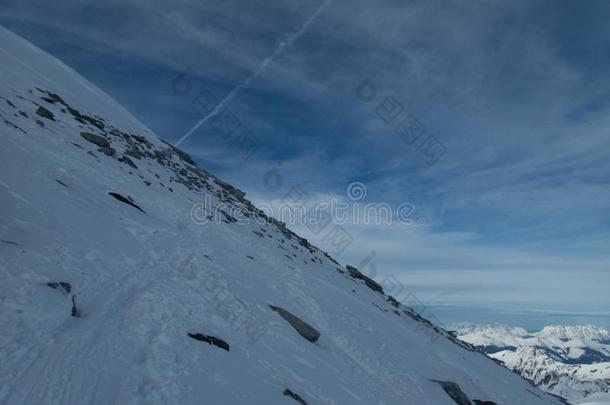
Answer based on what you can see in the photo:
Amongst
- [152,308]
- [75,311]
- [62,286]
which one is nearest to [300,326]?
[152,308]

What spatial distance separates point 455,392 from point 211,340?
45.4ft

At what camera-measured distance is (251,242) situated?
27.6m

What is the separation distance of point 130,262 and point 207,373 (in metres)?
6.14

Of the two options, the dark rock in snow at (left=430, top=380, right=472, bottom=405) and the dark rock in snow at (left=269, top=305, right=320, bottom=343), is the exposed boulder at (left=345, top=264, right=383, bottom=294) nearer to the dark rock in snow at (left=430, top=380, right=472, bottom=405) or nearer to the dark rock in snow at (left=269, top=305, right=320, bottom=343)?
the dark rock in snow at (left=430, top=380, right=472, bottom=405)

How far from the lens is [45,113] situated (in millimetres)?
25938

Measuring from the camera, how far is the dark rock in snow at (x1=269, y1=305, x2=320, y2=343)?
15874mm

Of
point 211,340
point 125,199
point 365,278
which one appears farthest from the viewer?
point 365,278

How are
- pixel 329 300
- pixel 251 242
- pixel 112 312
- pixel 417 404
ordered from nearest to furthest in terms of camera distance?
pixel 112 312 → pixel 417 404 → pixel 329 300 → pixel 251 242

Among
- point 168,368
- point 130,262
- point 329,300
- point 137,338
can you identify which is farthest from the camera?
point 329,300

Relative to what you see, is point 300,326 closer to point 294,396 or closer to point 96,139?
point 294,396

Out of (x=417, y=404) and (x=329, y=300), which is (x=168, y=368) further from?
(x=329, y=300)

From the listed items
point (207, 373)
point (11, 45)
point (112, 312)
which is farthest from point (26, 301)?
point (11, 45)

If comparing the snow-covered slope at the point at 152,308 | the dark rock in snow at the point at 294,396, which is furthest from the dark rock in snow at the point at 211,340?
the dark rock in snow at the point at 294,396

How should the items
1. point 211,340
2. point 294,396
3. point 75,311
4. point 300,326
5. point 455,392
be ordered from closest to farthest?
point 75,311
point 294,396
point 211,340
point 300,326
point 455,392
